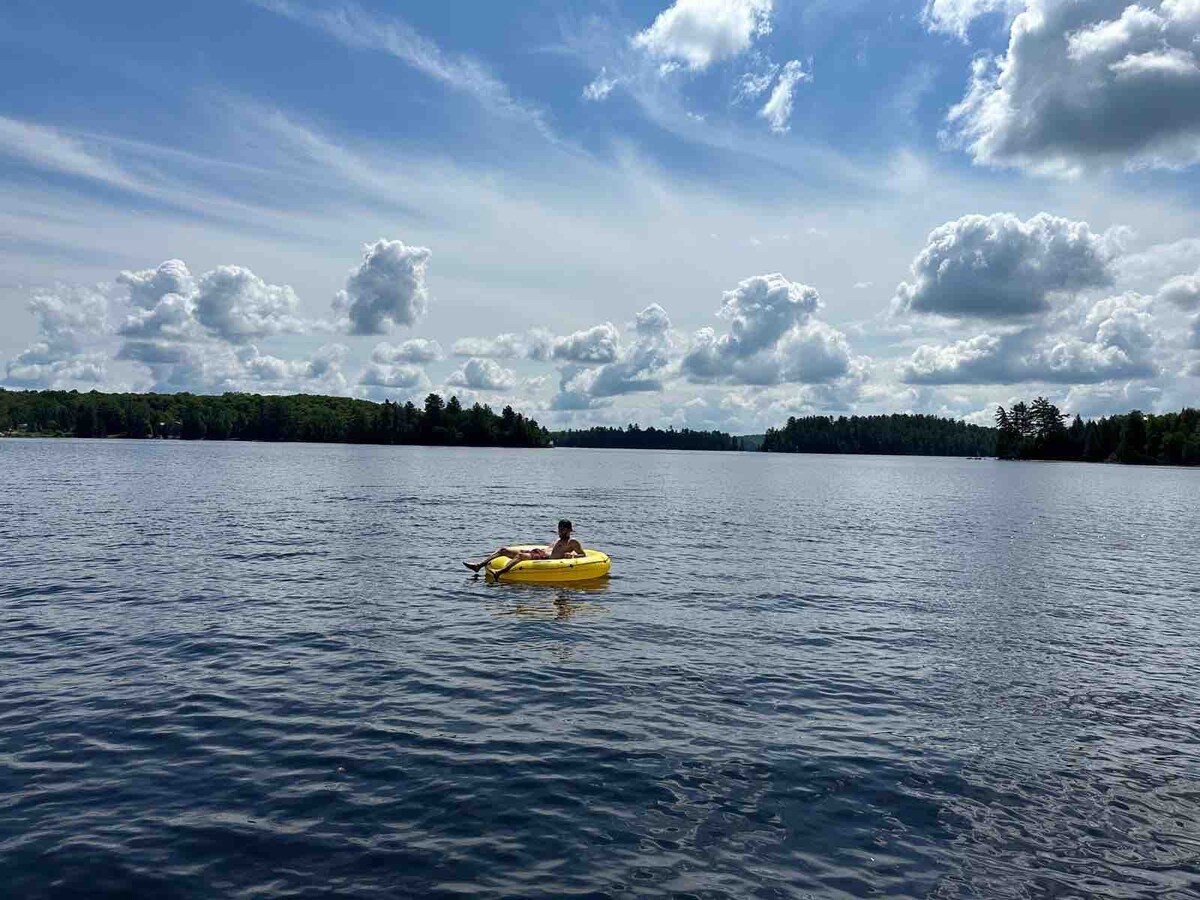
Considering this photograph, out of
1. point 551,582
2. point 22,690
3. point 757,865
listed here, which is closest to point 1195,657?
point 757,865

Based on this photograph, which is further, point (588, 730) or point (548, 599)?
point (548, 599)

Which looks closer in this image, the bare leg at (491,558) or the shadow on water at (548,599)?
the shadow on water at (548,599)

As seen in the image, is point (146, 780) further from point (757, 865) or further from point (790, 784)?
point (790, 784)

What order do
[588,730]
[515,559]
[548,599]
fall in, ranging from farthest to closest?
[515,559] < [548,599] < [588,730]

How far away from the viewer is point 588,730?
14.7 metres

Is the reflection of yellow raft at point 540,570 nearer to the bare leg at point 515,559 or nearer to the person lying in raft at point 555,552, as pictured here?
the bare leg at point 515,559

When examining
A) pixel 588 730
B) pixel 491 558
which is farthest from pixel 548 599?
pixel 588 730

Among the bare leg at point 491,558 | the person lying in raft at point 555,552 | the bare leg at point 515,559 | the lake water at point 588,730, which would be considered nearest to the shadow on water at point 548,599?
the lake water at point 588,730

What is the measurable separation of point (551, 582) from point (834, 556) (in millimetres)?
17024

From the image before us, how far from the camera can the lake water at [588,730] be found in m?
10.2

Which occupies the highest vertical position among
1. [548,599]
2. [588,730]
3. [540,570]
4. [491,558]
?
[491,558]

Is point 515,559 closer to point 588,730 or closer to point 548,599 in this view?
point 548,599

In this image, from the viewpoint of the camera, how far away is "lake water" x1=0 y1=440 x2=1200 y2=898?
10.2 m

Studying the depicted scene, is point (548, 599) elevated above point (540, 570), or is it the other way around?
point (540, 570)
